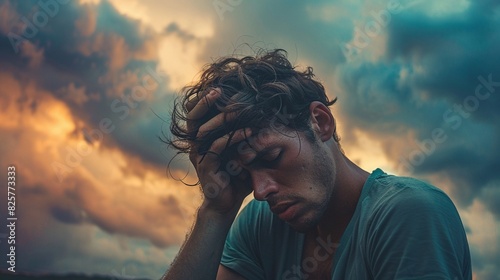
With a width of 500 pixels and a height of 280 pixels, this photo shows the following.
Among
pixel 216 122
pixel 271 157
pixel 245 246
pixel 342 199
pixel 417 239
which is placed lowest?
pixel 417 239

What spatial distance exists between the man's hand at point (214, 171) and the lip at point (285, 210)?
0.33 m

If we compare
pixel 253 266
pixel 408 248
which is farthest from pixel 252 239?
pixel 408 248

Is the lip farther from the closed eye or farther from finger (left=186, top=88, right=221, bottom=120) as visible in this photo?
finger (left=186, top=88, right=221, bottom=120)

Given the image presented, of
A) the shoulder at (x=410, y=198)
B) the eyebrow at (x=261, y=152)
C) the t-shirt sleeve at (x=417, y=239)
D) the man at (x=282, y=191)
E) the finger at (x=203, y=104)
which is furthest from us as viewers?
the finger at (x=203, y=104)

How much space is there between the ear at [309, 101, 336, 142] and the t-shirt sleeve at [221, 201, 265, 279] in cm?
82

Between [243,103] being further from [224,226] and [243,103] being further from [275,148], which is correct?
[224,226]

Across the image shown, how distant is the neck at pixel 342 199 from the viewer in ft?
11.7

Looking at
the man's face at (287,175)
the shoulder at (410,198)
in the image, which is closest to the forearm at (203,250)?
the man's face at (287,175)

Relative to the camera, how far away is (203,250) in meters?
3.84

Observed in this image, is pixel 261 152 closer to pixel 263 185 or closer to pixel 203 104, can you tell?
pixel 263 185

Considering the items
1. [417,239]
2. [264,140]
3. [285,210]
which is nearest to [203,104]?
[264,140]

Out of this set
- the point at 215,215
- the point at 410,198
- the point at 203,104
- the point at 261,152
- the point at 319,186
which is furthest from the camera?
the point at 215,215

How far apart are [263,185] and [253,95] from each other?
619 millimetres

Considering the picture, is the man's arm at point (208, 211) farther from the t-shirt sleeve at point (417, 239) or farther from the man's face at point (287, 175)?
the t-shirt sleeve at point (417, 239)
